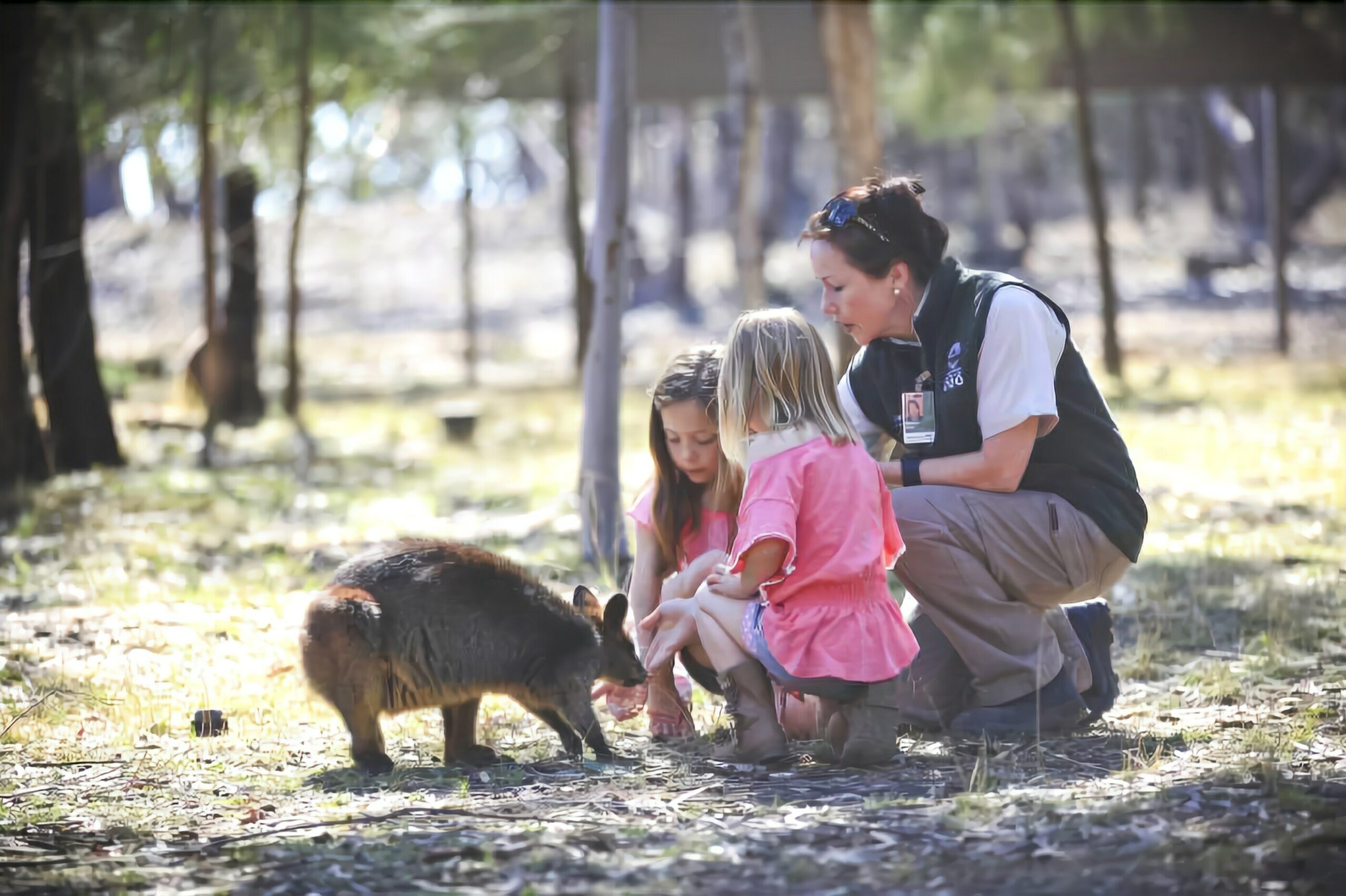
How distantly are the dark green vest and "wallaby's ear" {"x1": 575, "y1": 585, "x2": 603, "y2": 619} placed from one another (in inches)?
49.5

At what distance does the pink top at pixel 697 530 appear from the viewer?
16.6ft

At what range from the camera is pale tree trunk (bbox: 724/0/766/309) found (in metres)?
13.0

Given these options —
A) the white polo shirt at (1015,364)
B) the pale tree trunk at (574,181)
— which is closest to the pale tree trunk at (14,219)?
the pale tree trunk at (574,181)

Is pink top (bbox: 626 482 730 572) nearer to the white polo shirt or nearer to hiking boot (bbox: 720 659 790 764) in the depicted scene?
hiking boot (bbox: 720 659 790 764)

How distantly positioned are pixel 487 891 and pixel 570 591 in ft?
12.4

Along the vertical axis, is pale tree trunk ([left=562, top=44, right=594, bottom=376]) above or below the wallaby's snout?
above

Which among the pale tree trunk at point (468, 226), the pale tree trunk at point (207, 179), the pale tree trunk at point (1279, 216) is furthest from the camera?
the pale tree trunk at point (468, 226)

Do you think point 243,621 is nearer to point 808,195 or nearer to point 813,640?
point 813,640

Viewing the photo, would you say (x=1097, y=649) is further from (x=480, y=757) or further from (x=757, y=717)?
(x=480, y=757)

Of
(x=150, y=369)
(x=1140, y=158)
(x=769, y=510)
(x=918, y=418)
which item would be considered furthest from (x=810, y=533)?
(x=1140, y=158)

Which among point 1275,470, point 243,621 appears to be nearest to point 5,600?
point 243,621

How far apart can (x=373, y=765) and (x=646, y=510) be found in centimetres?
122

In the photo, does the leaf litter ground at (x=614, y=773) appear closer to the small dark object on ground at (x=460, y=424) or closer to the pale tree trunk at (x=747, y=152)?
the pale tree trunk at (x=747, y=152)

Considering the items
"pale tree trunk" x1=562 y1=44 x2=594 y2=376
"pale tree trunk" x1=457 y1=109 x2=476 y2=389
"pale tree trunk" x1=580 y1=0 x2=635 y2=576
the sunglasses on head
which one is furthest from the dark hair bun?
"pale tree trunk" x1=457 y1=109 x2=476 y2=389
